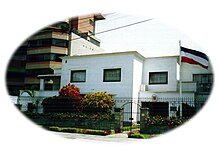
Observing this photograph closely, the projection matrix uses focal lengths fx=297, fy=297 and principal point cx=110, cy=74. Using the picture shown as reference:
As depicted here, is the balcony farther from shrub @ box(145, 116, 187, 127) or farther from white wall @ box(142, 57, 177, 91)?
shrub @ box(145, 116, 187, 127)

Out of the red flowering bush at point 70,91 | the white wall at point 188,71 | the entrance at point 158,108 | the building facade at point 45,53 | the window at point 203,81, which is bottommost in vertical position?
the entrance at point 158,108

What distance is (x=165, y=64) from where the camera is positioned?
14.8 meters

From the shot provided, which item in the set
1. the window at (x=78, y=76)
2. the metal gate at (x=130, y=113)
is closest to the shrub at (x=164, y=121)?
the metal gate at (x=130, y=113)

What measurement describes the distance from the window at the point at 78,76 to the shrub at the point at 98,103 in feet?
7.92

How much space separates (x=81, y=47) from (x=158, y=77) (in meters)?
14.8

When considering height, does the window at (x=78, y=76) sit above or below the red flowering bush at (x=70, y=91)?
above

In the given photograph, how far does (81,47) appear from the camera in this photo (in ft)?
93.6

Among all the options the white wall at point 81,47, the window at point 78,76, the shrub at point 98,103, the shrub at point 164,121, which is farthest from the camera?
the white wall at point 81,47

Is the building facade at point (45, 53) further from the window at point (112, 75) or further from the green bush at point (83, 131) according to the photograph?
the green bush at point (83, 131)

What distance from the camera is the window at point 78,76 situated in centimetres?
1567

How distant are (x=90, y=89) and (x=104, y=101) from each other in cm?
243

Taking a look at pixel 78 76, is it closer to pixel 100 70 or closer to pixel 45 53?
pixel 100 70

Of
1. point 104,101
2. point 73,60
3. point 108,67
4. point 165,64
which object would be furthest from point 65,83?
point 165,64

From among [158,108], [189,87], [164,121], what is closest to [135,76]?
[158,108]
